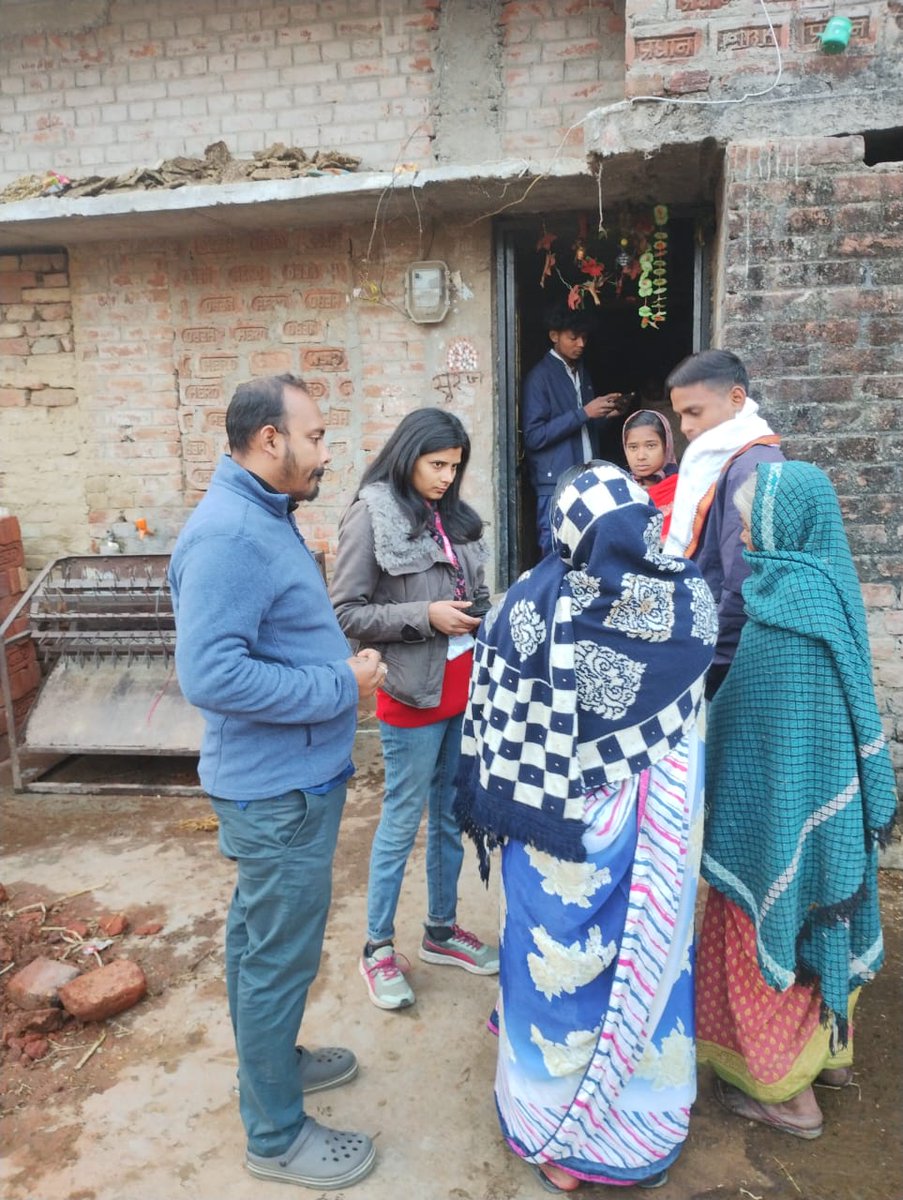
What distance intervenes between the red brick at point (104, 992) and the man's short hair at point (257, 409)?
1878mm

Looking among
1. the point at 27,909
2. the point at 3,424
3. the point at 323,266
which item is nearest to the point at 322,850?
the point at 27,909

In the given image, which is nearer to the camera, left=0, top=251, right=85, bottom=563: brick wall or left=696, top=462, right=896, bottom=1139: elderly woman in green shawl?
left=696, top=462, right=896, bottom=1139: elderly woman in green shawl

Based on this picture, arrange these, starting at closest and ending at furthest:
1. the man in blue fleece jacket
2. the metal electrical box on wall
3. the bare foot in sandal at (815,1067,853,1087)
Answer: the man in blue fleece jacket → the bare foot in sandal at (815,1067,853,1087) → the metal electrical box on wall

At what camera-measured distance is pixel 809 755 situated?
2.10m

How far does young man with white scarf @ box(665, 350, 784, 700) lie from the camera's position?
8.69ft

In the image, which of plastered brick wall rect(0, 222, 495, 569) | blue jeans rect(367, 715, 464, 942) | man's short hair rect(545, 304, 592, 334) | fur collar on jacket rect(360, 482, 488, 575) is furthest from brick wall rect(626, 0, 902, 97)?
blue jeans rect(367, 715, 464, 942)

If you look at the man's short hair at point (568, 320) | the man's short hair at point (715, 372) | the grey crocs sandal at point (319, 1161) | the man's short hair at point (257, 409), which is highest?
the man's short hair at point (568, 320)

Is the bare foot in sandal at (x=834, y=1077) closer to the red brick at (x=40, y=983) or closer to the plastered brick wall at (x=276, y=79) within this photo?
the red brick at (x=40, y=983)

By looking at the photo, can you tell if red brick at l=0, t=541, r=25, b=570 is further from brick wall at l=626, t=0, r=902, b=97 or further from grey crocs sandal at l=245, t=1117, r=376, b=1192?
brick wall at l=626, t=0, r=902, b=97

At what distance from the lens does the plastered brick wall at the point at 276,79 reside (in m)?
4.57

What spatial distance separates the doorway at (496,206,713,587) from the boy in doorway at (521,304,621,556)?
10 cm

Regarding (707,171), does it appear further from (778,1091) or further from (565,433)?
(778,1091)

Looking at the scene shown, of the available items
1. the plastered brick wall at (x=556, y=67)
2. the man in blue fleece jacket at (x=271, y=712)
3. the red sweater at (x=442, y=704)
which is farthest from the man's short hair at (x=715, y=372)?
the plastered brick wall at (x=556, y=67)

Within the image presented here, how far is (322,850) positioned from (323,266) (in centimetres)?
385
